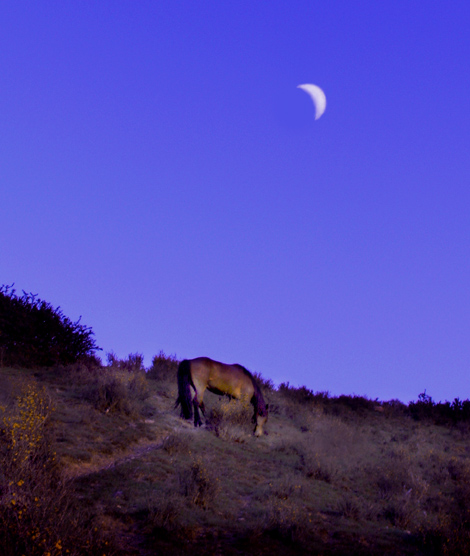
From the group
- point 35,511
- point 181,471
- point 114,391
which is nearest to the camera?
point 35,511

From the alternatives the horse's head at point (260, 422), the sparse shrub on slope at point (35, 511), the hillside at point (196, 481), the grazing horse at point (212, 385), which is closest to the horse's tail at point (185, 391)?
the grazing horse at point (212, 385)

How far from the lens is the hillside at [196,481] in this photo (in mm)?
6730

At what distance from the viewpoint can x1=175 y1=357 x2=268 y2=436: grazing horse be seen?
1473 cm

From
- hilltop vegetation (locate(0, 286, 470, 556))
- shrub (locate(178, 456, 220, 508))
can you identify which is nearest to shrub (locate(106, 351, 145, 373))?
hilltop vegetation (locate(0, 286, 470, 556))

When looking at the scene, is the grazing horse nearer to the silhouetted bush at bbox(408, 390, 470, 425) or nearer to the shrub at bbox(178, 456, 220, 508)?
the shrub at bbox(178, 456, 220, 508)

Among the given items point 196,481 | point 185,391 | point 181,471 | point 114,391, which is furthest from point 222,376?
point 196,481

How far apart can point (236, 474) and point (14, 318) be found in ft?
36.4

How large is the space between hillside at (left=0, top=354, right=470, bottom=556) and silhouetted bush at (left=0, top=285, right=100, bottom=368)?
3.58 ft

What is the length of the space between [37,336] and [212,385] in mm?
7299

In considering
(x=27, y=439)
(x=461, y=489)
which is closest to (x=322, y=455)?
(x=461, y=489)

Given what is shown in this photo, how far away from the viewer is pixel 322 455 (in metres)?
14.1

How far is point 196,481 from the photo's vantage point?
8.94m

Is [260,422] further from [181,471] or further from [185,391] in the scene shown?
[181,471]

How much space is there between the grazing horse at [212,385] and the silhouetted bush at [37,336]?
581 cm
